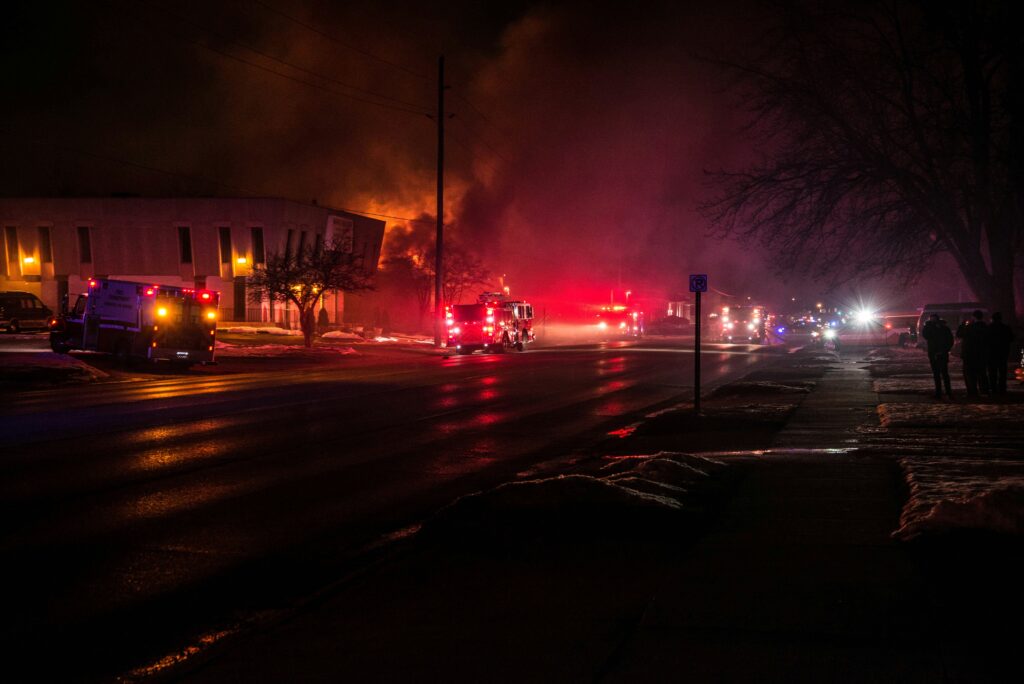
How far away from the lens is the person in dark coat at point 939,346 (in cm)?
1777

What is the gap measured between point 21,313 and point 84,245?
726 inches

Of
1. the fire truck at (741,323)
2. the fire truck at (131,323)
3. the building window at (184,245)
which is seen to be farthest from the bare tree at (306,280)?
the fire truck at (741,323)

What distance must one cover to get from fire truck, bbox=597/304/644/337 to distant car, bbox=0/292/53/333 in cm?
3650

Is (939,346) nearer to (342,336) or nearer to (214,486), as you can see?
(214,486)

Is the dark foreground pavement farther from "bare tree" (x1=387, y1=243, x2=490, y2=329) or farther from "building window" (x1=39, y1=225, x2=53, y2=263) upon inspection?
"building window" (x1=39, y1=225, x2=53, y2=263)

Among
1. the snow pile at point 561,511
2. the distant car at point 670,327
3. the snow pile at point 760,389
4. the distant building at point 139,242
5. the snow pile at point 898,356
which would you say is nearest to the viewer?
the snow pile at point 561,511

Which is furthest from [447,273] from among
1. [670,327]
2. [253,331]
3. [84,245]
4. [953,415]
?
[953,415]

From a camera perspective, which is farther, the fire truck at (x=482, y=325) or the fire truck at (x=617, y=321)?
the fire truck at (x=617, y=321)

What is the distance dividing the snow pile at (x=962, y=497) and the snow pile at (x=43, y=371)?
20.8 m

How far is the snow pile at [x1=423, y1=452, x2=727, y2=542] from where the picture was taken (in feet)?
23.0

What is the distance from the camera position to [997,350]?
58.6ft

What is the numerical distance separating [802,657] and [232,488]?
654 centimetres

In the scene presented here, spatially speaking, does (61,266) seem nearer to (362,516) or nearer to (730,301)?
(362,516)

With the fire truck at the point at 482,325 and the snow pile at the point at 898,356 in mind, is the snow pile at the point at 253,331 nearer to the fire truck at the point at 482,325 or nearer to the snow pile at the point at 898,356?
the fire truck at the point at 482,325
